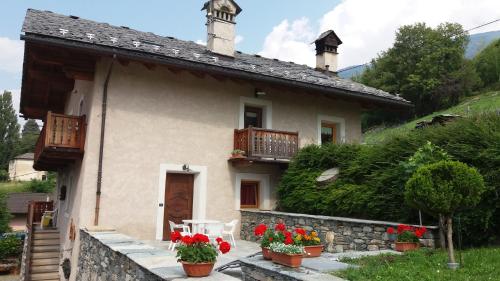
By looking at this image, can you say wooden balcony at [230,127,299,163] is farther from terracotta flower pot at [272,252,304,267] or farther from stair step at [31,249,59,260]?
stair step at [31,249,59,260]

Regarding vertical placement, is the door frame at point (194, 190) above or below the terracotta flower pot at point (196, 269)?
above

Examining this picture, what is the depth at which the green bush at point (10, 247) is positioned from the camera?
19.0 metres

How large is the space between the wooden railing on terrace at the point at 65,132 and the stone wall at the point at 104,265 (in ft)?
7.00

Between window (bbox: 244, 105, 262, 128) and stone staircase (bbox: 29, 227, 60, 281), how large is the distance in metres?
7.41

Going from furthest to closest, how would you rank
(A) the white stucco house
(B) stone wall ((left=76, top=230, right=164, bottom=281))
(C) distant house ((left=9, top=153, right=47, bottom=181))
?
(C) distant house ((left=9, top=153, right=47, bottom=181))
(A) the white stucco house
(B) stone wall ((left=76, top=230, right=164, bottom=281))

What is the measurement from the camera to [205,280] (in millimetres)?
4426

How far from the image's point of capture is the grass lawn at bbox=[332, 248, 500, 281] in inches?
181

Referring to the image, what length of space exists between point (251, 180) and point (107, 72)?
506cm

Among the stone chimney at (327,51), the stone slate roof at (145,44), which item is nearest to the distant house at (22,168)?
the stone chimney at (327,51)

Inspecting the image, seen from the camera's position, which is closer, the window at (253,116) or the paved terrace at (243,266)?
the paved terrace at (243,266)

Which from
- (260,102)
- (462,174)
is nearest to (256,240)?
(260,102)

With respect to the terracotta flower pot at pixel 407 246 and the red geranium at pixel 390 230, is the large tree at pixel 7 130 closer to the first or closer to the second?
the red geranium at pixel 390 230

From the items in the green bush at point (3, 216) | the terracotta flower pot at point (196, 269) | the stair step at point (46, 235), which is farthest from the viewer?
the green bush at point (3, 216)

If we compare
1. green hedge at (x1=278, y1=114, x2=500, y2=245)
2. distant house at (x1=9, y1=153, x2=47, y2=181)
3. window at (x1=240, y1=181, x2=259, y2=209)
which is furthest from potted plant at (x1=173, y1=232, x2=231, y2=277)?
distant house at (x1=9, y1=153, x2=47, y2=181)
